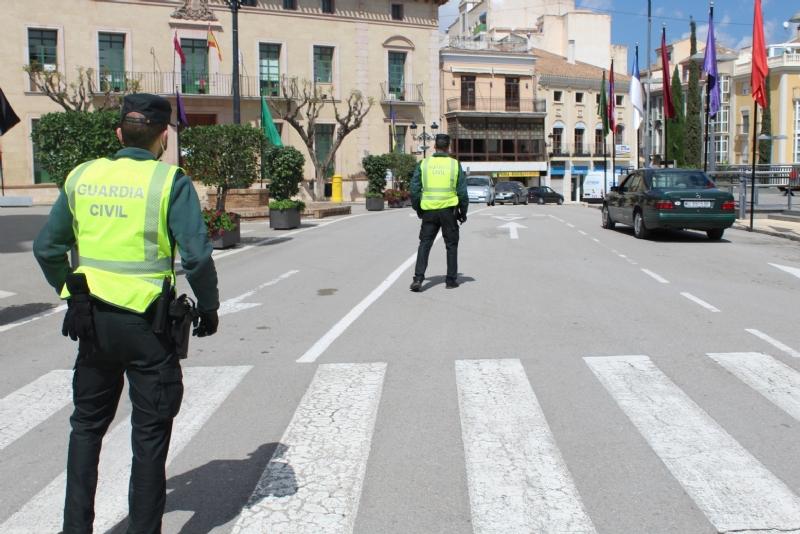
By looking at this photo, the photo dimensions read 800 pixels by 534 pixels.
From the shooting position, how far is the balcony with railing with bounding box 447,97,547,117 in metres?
59.1

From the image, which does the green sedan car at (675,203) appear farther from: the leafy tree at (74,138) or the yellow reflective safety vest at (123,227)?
the yellow reflective safety vest at (123,227)

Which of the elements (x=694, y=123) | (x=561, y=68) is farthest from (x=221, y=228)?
(x=694, y=123)

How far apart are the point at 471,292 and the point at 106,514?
693 centimetres

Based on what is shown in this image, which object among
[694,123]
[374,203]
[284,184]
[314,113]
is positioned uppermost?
[694,123]

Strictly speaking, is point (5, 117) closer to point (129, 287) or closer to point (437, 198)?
Answer: point (437, 198)

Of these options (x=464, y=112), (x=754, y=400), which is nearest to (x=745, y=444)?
(x=754, y=400)

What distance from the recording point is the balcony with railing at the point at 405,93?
4675cm

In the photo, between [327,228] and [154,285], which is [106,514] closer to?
[154,285]

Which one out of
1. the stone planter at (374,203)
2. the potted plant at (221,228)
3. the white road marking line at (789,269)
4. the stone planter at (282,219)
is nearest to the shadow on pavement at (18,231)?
the potted plant at (221,228)

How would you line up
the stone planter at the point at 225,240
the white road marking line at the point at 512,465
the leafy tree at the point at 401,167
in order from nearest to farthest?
the white road marking line at the point at 512,465, the stone planter at the point at 225,240, the leafy tree at the point at 401,167

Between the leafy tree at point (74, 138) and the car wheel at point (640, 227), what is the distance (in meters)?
10.9

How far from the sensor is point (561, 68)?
6544 cm

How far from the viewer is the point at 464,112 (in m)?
58.2

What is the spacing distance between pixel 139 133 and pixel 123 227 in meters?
0.41
